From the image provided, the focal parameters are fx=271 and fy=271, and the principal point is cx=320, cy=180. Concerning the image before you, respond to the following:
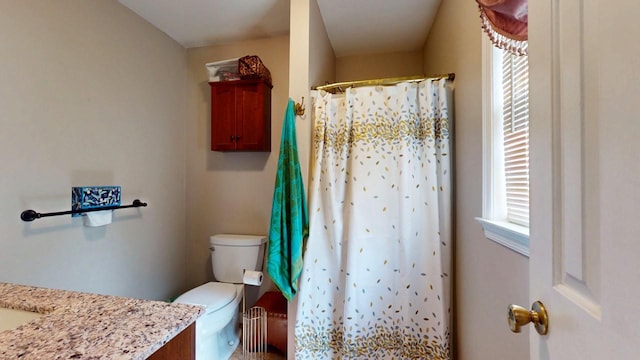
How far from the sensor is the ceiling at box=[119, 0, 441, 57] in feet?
6.18

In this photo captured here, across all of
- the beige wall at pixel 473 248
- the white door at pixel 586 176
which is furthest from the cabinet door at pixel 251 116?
the white door at pixel 586 176

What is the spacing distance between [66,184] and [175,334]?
1.43 metres

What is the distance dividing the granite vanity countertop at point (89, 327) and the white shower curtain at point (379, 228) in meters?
1.03

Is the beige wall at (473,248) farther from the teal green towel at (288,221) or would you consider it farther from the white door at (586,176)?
the teal green towel at (288,221)

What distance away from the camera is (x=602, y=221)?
1.28 feet

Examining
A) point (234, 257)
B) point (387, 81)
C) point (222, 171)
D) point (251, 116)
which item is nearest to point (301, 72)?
point (387, 81)

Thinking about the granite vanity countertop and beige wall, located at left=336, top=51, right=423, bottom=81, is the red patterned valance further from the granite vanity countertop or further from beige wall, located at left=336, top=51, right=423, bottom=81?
beige wall, located at left=336, top=51, right=423, bottom=81

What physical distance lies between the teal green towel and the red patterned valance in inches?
42.9

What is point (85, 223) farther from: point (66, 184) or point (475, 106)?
point (475, 106)

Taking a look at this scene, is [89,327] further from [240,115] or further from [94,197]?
[240,115]

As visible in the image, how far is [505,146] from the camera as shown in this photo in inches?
41.4

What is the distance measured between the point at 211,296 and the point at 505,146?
1.91m

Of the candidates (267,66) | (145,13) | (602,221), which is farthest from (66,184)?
(602,221)

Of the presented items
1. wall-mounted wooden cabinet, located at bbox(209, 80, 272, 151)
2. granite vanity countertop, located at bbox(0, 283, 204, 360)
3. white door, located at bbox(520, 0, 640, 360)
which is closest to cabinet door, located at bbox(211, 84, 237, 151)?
wall-mounted wooden cabinet, located at bbox(209, 80, 272, 151)
